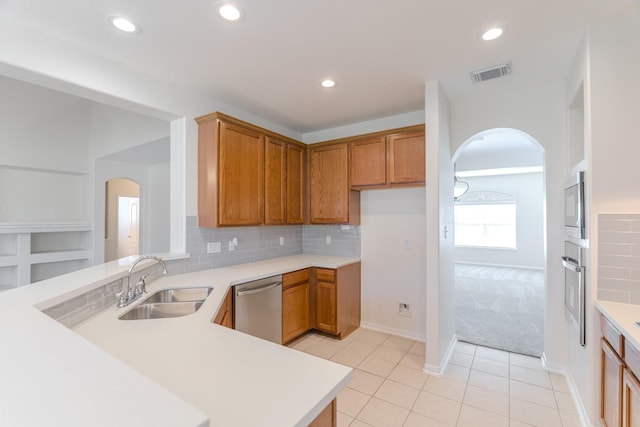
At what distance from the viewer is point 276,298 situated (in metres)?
2.92

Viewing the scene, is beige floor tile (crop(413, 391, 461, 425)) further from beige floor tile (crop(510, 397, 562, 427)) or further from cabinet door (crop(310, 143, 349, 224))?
cabinet door (crop(310, 143, 349, 224))

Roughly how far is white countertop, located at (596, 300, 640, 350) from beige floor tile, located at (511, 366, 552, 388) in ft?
3.78

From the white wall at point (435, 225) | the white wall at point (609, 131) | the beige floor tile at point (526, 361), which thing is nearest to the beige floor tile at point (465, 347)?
the beige floor tile at point (526, 361)

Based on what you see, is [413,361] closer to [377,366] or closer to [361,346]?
[377,366]

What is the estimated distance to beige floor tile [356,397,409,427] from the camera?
206cm

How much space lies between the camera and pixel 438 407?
2.22 m

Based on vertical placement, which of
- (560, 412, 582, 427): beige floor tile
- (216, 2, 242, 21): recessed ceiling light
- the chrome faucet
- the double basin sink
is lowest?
(560, 412, 582, 427): beige floor tile

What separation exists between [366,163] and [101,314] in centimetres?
285

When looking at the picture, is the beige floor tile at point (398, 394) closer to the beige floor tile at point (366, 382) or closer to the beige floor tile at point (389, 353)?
the beige floor tile at point (366, 382)

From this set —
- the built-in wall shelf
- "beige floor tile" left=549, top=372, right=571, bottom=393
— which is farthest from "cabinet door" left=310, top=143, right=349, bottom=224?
the built-in wall shelf

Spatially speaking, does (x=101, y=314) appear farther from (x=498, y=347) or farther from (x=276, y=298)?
(x=498, y=347)

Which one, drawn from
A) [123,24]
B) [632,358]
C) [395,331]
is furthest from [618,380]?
[123,24]

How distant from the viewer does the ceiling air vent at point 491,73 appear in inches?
96.2

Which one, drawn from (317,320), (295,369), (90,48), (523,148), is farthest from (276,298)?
(523,148)
